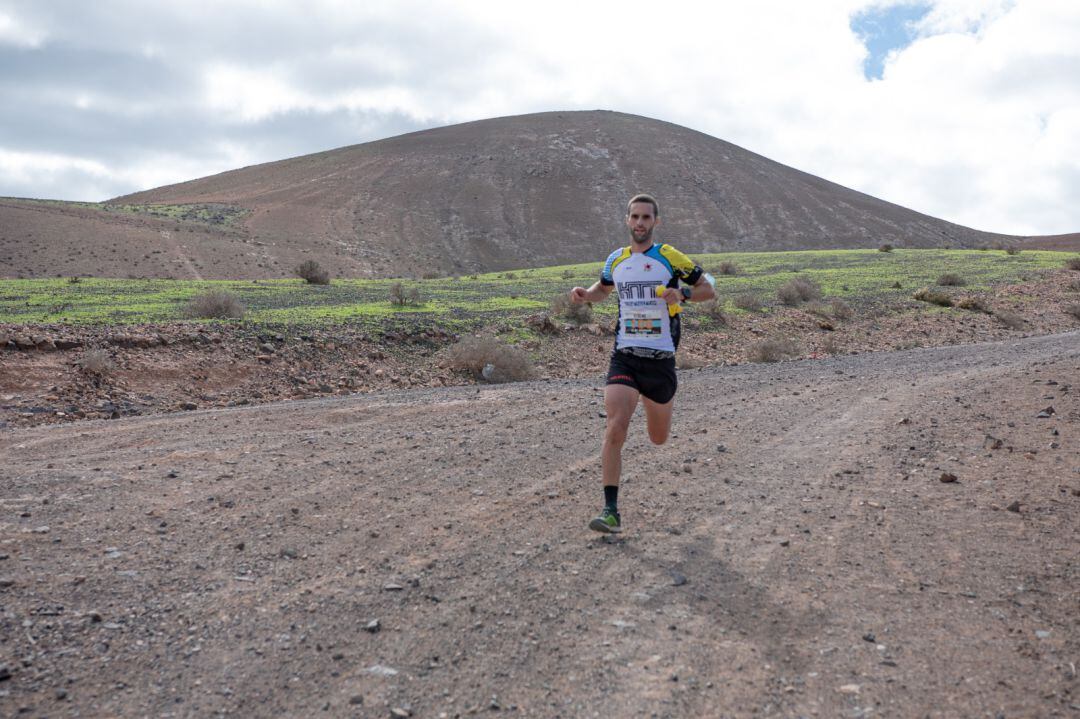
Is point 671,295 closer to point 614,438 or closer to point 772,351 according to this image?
point 614,438

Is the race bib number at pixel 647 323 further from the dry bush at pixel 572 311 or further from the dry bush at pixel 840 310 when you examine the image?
the dry bush at pixel 840 310

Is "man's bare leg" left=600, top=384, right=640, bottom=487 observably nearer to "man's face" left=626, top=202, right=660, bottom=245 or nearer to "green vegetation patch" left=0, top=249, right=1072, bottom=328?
"man's face" left=626, top=202, right=660, bottom=245

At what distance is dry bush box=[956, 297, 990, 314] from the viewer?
25.1m

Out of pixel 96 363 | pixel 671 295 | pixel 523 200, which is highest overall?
pixel 523 200

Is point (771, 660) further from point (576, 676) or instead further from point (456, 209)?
point (456, 209)

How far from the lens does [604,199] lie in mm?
88500

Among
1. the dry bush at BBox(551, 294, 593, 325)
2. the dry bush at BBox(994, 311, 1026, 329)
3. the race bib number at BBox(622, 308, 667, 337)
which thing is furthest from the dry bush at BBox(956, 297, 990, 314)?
the race bib number at BBox(622, 308, 667, 337)

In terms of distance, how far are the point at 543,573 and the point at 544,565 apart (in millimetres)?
130

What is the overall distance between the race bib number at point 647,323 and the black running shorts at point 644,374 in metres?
0.17

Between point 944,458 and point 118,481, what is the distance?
6.72m

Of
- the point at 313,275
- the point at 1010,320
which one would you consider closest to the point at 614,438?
the point at 1010,320

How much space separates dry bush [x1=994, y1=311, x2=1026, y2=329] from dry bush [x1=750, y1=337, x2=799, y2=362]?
9.61m

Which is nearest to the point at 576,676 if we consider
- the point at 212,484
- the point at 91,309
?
the point at 212,484

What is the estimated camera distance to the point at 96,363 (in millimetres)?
12961
